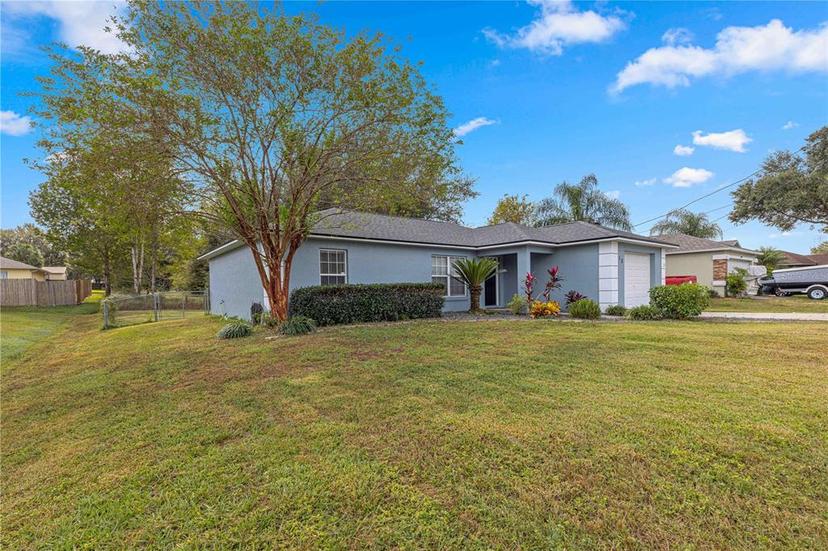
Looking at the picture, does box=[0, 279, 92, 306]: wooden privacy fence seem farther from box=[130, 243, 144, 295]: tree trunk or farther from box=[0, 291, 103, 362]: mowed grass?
box=[130, 243, 144, 295]: tree trunk

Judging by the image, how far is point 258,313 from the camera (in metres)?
11.3

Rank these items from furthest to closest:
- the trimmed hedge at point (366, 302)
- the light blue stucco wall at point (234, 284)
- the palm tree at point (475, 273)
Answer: the palm tree at point (475, 273) → the light blue stucco wall at point (234, 284) → the trimmed hedge at point (366, 302)

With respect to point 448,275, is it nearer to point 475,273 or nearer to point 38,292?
point 475,273

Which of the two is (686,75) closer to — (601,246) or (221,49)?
(601,246)

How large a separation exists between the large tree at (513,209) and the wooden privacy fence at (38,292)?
28.4 metres

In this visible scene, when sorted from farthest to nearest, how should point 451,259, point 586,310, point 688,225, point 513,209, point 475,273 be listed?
point 688,225 < point 513,209 < point 451,259 < point 475,273 < point 586,310

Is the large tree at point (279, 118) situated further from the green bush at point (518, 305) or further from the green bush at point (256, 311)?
the green bush at point (518, 305)

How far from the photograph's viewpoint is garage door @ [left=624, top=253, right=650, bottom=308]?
13688mm

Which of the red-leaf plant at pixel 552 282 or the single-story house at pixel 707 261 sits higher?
the single-story house at pixel 707 261

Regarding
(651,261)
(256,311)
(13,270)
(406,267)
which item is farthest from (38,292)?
(651,261)

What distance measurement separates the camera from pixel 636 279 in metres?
14.2

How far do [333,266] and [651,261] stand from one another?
12126 millimetres

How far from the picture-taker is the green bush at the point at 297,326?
359 inches

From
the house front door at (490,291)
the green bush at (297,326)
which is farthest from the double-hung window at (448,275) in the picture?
the green bush at (297,326)
